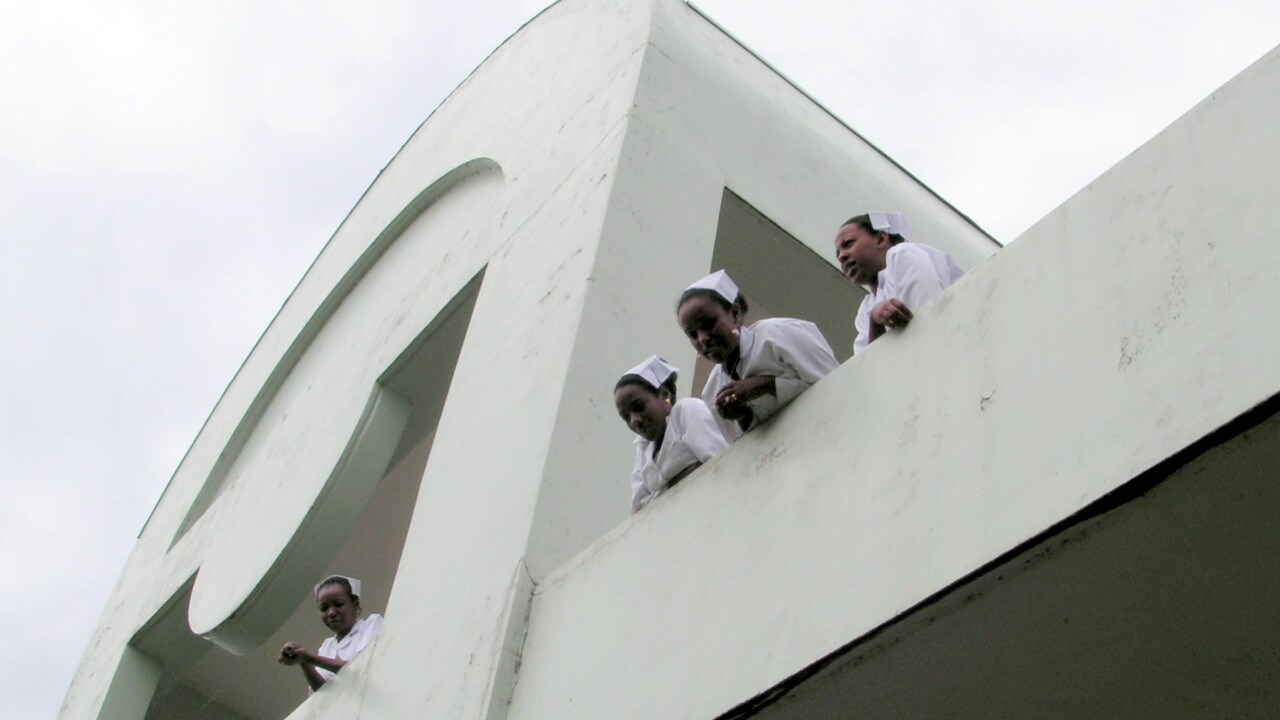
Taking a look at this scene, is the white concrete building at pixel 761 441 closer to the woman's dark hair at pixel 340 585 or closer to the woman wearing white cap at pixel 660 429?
the woman wearing white cap at pixel 660 429

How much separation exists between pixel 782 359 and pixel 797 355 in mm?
55

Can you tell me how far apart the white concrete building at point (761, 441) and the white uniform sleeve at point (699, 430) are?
37 cm

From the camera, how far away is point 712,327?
561 cm

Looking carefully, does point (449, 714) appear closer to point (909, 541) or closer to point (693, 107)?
point (909, 541)

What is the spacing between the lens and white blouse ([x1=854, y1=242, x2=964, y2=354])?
535 cm

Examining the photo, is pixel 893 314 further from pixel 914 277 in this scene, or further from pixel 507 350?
pixel 507 350

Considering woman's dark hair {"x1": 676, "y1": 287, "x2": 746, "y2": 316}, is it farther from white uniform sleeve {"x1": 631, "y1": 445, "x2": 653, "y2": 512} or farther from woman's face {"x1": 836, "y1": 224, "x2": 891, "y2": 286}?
white uniform sleeve {"x1": 631, "y1": 445, "x2": 653, "y2": 512}

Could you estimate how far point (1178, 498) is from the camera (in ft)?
12.1

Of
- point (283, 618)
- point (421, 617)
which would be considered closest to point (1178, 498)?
point (421, 617)

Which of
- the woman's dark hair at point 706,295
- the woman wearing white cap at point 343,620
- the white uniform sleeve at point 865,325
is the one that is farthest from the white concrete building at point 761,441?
the woman wearing white cap at point 343,620

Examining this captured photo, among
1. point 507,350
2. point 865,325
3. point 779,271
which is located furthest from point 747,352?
point 779,271

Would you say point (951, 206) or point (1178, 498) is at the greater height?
point (951, 206)

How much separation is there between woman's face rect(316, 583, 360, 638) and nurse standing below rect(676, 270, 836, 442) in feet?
13.1

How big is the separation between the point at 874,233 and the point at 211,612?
6.44 m
